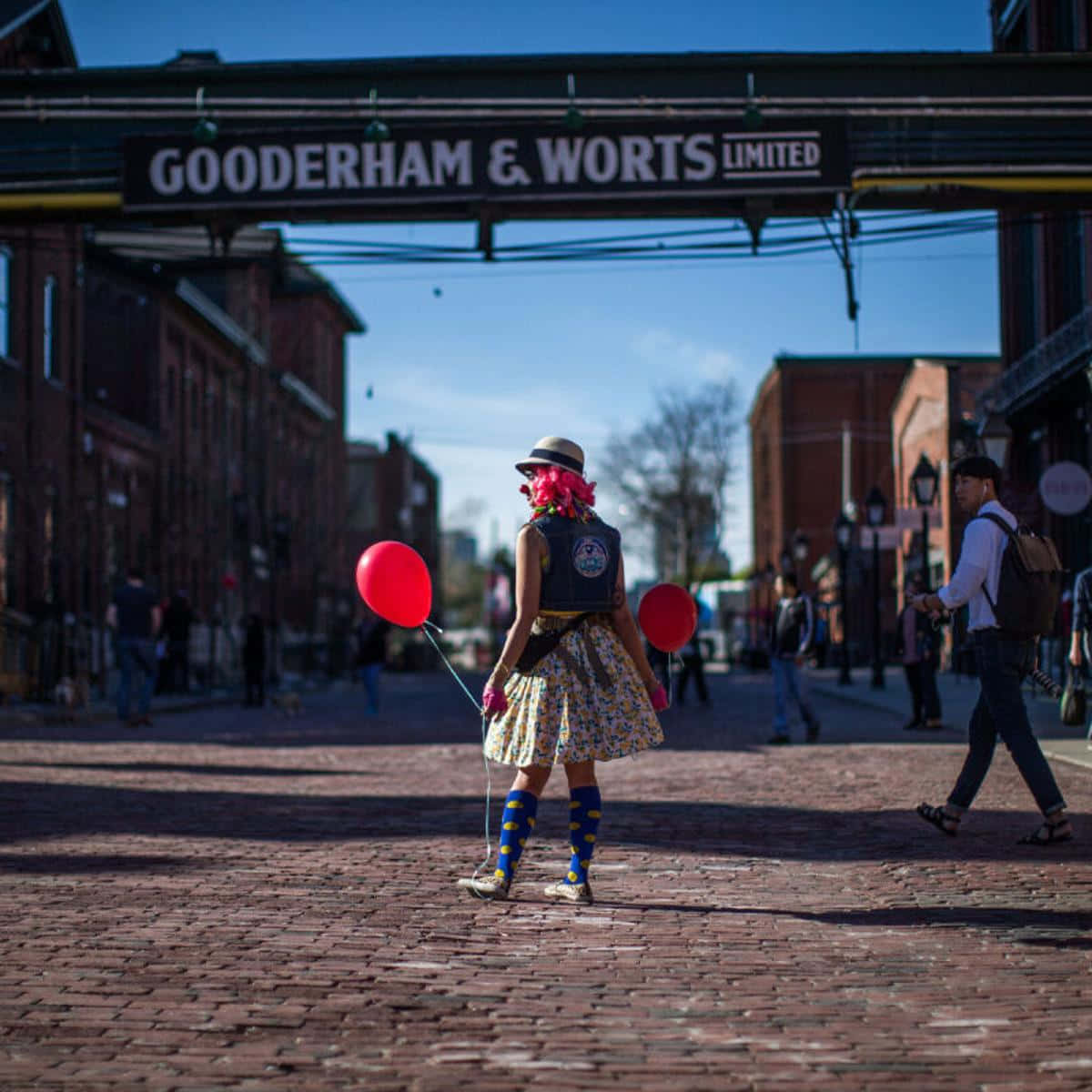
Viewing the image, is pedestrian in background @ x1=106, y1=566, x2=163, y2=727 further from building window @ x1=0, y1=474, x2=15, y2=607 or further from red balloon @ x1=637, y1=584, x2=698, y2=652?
red balloon @ x1=637, y1=584, x2=698, y2=652

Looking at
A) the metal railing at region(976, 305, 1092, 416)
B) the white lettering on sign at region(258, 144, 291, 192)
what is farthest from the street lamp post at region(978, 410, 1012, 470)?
the white lettering on sign at region(258, 144, 291, 192)

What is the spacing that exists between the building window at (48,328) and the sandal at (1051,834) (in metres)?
28.6

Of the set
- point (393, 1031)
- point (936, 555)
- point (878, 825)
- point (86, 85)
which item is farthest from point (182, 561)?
point (393, 1031)

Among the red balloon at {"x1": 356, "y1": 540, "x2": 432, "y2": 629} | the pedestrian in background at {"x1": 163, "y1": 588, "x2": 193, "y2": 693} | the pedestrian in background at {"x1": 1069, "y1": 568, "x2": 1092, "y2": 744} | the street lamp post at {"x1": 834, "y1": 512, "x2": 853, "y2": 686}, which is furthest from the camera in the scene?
the street lamp post at {"x1": 834, "y1": 512, "x2": 853, "y2": 686}

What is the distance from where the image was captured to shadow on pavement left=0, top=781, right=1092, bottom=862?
829 centimetres

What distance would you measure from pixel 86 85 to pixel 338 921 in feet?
37.4

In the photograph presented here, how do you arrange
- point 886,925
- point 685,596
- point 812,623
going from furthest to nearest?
point 812,623, point 685,596, point 886,925

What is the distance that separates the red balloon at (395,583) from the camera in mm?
7039

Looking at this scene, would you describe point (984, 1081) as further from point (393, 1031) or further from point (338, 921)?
point (338, 921)

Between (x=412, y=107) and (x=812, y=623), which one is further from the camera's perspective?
(x=812, y=623)

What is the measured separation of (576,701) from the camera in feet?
21.5

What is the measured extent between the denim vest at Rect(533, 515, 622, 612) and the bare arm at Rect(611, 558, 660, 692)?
→ 0.34ft

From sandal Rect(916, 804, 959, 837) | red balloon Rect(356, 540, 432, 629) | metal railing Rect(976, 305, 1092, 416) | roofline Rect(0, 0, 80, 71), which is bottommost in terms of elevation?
sandal Rect(916, 804, 959, 837)

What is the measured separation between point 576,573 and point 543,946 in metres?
1.56
